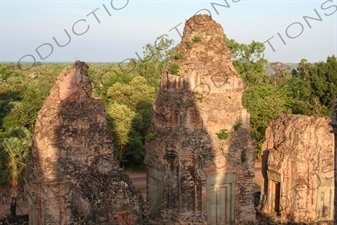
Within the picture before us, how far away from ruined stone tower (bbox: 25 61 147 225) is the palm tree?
467cm

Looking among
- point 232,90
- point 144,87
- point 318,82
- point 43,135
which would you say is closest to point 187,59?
point 232,90

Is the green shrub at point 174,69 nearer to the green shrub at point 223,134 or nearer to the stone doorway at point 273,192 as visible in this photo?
the green shrub at point 223,134

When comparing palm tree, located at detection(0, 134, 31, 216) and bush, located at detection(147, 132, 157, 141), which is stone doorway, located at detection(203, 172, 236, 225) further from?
palm tree, located at detection(0, 134, 31, 216)

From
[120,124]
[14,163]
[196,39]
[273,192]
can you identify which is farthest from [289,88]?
[14,163]

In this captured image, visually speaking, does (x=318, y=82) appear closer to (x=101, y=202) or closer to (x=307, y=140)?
(x=307, y=140)

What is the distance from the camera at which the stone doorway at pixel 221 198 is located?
15.9 m

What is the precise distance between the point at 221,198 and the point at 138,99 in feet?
56.4

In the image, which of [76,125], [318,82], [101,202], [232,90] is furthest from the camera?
[318,82]

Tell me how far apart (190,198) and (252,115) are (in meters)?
19.4

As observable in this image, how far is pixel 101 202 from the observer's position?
36.1 ft

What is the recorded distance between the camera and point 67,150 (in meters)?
12.6

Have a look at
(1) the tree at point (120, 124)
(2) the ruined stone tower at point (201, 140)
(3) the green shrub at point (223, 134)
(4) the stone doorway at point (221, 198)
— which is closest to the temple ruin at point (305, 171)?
(2) the ruined stone tower at point (201, 140)

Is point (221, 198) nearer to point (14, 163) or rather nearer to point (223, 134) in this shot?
point (223, 134)

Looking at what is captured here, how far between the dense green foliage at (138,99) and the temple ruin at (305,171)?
20.4 ft
